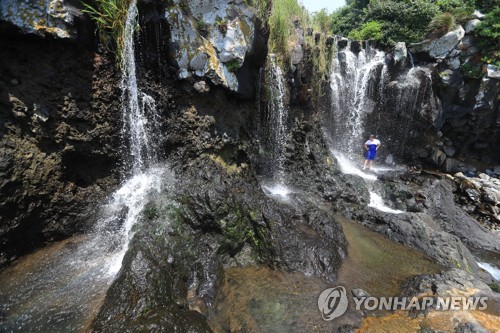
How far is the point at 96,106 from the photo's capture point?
5.26 m

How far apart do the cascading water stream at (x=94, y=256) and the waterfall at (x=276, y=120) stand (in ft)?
12.1

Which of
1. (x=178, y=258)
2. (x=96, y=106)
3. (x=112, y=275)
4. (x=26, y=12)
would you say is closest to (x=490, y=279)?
(x=178, y=258)

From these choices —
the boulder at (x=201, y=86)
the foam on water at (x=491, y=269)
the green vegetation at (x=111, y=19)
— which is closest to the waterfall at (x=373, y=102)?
the foam on water at (x=491, y=269)

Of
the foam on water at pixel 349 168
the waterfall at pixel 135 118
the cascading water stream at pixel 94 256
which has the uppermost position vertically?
the waterfall at pixel 135 118

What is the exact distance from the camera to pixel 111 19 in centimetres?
497

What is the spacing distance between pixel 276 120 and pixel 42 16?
602cm

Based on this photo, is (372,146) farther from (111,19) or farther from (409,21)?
(111,19)

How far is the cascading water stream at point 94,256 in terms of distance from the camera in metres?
3.58

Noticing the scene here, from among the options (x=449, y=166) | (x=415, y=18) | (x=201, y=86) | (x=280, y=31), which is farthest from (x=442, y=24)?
(x=201, y=86)

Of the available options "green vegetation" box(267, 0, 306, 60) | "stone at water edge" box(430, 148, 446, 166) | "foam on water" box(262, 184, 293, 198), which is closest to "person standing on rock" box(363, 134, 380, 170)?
"stone at water edge" box(430, 148, 446, 166)

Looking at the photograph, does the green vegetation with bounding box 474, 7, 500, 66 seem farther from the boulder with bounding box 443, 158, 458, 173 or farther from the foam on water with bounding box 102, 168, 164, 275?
the foam on water with bounding box 102, 168, 164, 275

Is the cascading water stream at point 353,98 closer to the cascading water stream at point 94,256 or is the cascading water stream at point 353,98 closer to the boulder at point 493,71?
the boulder at point 493,71

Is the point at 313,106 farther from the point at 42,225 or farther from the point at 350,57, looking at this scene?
the point at 42,225

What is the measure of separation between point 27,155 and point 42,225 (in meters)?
1.31
